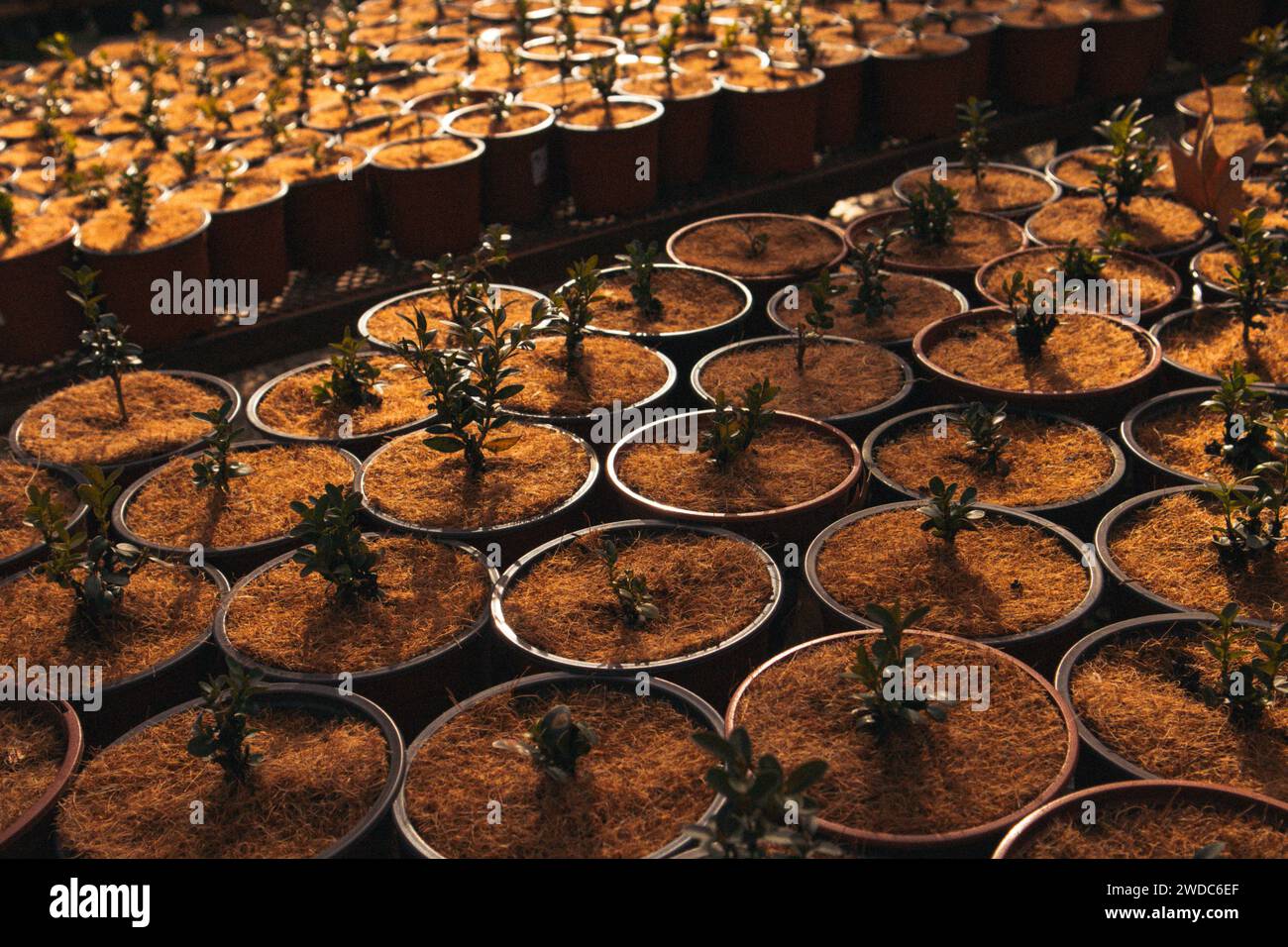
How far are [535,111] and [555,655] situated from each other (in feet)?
12.5

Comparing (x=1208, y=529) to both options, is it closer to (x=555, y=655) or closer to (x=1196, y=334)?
(x=1196, y=334)

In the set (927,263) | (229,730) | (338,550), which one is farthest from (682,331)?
(229,730)

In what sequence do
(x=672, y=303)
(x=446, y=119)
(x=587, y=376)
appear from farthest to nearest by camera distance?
(x=446, y=119), (x=672, y=303), (x=587, y=376)

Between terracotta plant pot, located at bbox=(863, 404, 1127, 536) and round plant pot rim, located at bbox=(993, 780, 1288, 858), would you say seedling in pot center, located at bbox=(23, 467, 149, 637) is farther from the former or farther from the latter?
round plant pot rim, located at bbox=(993, 780, 1288, 858)

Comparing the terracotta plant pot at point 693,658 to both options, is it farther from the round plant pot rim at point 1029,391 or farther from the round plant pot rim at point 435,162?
the round plant pot rim at point 435,162

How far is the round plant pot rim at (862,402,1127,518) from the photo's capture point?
3.09 m

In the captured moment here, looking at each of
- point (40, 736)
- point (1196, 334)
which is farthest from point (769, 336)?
point (40, 736)

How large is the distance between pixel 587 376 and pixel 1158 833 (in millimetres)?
2314

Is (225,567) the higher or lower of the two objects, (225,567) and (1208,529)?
the lower

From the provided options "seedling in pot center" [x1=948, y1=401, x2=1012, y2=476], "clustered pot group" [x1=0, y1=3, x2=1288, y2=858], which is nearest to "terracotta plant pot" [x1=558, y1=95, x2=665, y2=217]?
"clustered pot group" [x1=0, y1=3, x2=1288, y2=858]

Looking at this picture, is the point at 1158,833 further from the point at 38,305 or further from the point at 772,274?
the point at 38,305

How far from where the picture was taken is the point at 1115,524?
302 centimetres

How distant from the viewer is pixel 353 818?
232cm

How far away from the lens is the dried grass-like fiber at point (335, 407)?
12.3 ft
